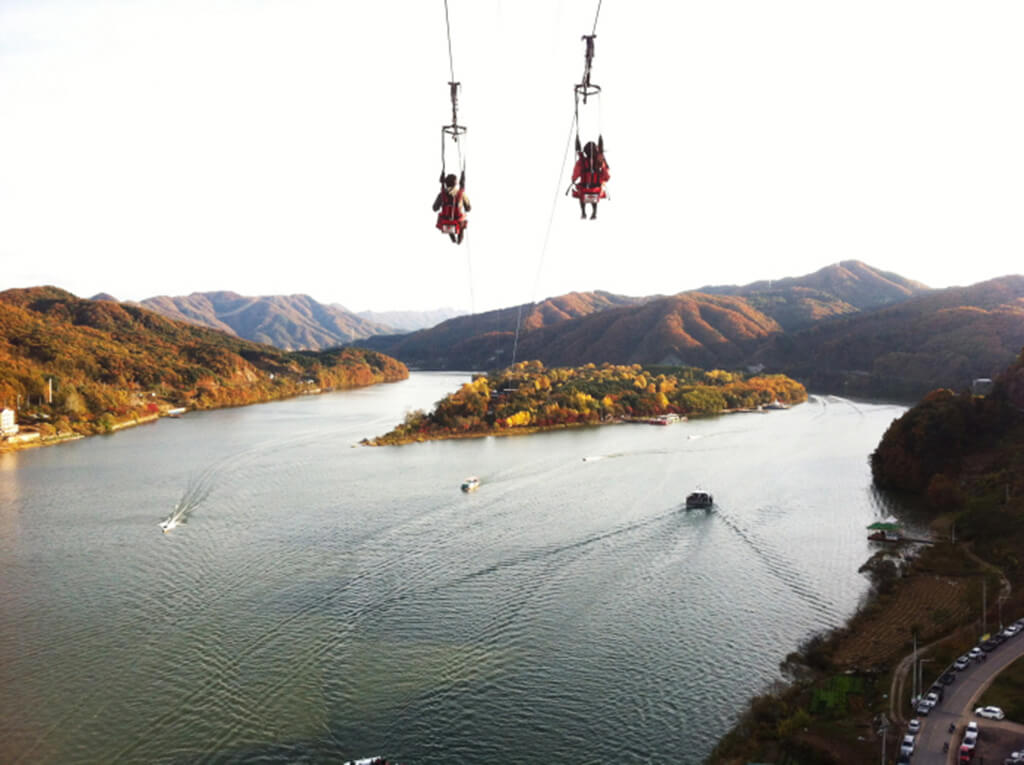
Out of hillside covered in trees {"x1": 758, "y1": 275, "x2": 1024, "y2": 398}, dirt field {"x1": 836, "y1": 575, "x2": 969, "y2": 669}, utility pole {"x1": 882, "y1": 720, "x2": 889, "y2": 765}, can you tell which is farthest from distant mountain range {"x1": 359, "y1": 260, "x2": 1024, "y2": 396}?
utility pole {"x1": 882, "y1": 720, "x2": 889, "y2": 765}

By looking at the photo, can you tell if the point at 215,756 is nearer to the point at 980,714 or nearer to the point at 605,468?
the point at 980,714

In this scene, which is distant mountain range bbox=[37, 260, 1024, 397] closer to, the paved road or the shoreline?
the shoreline

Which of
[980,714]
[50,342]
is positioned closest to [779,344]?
[50,342]

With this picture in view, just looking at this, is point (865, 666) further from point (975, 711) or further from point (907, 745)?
point (907, 745)

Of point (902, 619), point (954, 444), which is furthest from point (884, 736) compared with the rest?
point (954, 444)

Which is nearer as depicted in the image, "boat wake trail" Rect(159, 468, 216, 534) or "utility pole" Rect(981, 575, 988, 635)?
"utility pole" Rect(981, 575, 988, 635)

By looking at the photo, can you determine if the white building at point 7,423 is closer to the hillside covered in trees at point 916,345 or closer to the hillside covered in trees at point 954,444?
the hillside covered in trees at point 954,444
